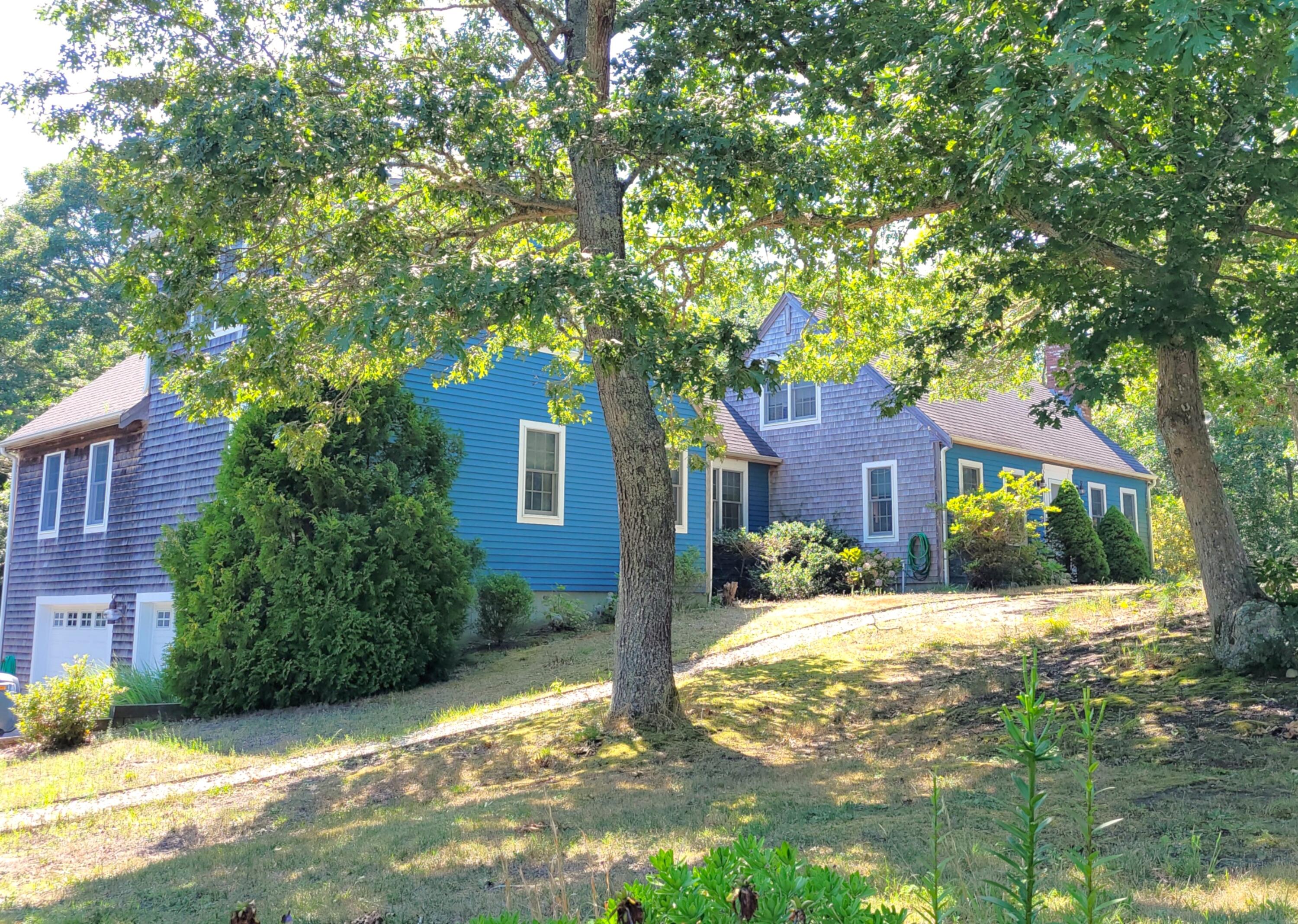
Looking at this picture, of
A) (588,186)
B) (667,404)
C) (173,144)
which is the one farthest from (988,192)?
(173,144)

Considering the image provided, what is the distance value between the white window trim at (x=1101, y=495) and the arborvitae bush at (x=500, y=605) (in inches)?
670

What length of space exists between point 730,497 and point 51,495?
14.1 meters

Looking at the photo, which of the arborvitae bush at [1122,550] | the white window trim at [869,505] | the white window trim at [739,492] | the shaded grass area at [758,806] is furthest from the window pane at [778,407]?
the shaded grass area at [758,806]

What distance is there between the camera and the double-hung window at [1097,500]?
2692 cm

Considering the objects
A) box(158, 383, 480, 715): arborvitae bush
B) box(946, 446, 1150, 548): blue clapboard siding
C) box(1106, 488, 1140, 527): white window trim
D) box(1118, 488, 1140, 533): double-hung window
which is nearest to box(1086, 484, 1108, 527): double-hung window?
box(946, 446, 1150, 548): blue clapboard siding

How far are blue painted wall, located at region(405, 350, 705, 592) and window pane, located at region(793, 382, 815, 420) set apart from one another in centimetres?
709

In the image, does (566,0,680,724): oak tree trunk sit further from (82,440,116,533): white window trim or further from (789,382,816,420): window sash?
(789,382,816,420): window sash

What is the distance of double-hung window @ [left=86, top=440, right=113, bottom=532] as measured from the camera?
59.5ft

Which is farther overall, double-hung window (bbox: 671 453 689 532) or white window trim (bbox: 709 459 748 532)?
white window trim (bbox: 709 459 748 532)

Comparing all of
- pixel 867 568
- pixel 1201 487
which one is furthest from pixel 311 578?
pixel 867 568

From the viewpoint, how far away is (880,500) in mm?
22766

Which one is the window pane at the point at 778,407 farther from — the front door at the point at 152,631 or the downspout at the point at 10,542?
the downspout at the point at 10,542

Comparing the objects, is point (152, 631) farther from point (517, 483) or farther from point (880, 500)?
point (880, 500)

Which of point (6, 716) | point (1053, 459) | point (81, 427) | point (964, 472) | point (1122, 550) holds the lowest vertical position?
point (6, 716)
